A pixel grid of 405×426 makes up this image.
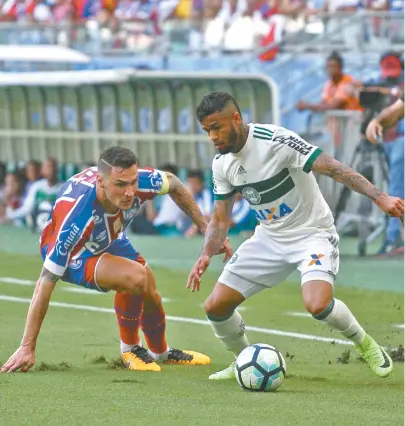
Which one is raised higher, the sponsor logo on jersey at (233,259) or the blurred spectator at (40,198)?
the sponsor logo on jersey at (233,259)

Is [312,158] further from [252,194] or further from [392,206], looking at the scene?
→ [392,206]

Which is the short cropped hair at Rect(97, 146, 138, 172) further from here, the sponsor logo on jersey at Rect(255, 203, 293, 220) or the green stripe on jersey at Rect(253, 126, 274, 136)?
the sponsor logo on jersey at Rect(255, 203, 293, 220)

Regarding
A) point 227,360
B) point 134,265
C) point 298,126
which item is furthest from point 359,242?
point 134,265

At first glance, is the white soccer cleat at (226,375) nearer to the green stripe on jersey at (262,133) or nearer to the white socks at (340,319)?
the white socks at (340,319)

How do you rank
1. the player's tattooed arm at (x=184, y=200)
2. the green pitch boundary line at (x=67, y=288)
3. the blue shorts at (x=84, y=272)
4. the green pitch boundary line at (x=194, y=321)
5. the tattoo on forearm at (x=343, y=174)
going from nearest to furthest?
the tattoo on forearm at (x=343, y=174) < the blue shorts at (x=84, y=272) < the player's tattooed arm at (x=184, y=200) < the green pitch boundary line at (x=194, y=321) < the green pitch boundary line at (x=67, y=288)

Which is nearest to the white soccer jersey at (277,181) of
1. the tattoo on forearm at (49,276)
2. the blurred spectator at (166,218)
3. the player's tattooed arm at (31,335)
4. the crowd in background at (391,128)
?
the tattoo on forearm at (49,276)

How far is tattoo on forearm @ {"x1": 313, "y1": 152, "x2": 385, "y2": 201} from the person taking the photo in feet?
26.8

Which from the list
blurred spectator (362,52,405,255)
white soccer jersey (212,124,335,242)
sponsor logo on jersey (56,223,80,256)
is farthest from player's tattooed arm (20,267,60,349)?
blurred spectator (362,52,405,255)

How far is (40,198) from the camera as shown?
803 inches

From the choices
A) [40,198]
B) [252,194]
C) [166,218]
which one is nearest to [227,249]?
[252,194]

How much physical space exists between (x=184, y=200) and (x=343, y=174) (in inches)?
60.8

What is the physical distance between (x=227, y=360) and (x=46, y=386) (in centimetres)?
235

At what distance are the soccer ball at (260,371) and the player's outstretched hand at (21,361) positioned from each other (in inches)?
55.5

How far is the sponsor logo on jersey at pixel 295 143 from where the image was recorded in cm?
841
